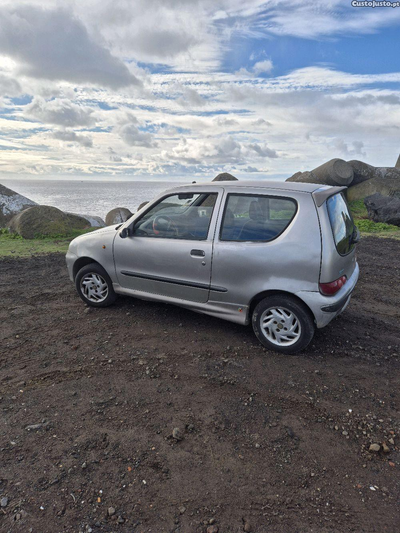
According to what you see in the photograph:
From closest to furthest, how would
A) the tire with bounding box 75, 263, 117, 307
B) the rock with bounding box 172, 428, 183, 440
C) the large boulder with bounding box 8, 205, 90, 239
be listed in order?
1. the rock with bounding box 172, 428, 183, 440
2. the tire with bounding box 75, 263, 117, 307
3. the large boulder with bounding box 8, 205, 90, 239

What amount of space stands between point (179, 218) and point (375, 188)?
13.3m

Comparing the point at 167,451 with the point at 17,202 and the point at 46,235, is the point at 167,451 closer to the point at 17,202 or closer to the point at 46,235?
the point at 46,235

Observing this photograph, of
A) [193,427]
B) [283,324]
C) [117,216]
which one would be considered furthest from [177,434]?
[117,216]

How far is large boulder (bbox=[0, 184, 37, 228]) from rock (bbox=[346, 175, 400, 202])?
13258mm

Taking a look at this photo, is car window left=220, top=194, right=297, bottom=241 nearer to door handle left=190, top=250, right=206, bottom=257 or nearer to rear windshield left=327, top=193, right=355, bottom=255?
door handle left=190, top=250, right=206, bottom=257

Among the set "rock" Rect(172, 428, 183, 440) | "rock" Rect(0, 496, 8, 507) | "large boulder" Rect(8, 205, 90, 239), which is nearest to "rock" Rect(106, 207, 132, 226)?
"large boulder" Rect(8, 205, 90, 239)

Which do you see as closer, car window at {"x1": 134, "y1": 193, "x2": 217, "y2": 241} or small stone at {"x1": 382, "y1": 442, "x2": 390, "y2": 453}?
small stone at {"x1": 382, "y1": 442, "x2": 390, "y2": 453}

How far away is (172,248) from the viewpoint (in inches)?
179

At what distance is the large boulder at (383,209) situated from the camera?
1285 cm

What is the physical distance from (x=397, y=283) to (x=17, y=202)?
12899 mm

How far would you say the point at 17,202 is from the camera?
13812mm

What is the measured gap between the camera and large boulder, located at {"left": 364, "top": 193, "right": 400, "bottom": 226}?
1285cm

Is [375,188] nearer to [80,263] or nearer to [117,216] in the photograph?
[117,216]

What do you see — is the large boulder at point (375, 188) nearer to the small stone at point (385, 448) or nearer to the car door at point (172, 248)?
the car door at point (172, 248)
